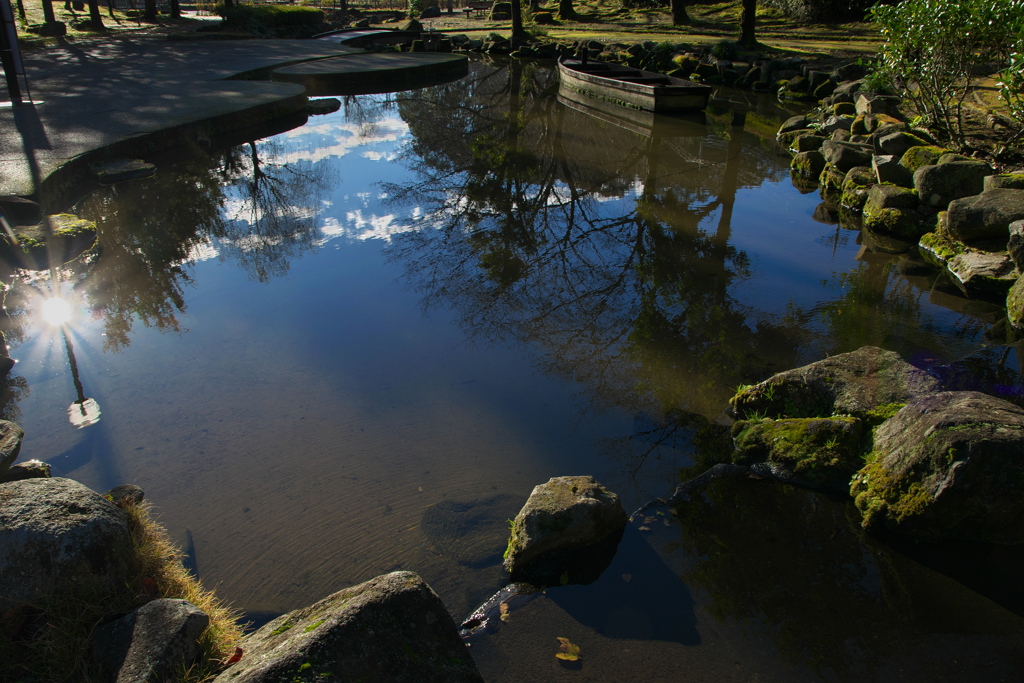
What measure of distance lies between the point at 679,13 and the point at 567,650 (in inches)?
1395

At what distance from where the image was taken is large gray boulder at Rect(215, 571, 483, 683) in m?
2.17

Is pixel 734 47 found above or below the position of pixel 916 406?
above

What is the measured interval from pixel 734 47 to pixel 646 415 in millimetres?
23168

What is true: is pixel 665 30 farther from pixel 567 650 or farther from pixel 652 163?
pixel 567 650

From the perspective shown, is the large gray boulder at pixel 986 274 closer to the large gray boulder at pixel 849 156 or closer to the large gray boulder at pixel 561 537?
the large gray boulder at pixel 849 156

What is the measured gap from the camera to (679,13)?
106ft

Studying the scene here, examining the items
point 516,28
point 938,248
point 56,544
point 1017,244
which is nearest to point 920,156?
point 938,248

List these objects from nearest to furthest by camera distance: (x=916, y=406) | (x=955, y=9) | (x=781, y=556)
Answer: (x=781, y=556), (x=916, y=406), (x=955, y=9)

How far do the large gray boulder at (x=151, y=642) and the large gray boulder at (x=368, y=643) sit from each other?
0.28 metres

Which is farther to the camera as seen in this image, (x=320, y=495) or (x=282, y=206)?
(x=282, y=206)

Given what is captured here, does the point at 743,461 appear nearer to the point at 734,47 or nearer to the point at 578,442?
the point at 578,442

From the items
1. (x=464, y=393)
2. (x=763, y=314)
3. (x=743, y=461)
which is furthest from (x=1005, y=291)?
(x=464, y=393)

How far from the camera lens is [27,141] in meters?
10.7

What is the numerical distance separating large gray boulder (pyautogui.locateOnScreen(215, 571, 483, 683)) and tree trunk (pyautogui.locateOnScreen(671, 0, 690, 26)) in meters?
35.4
